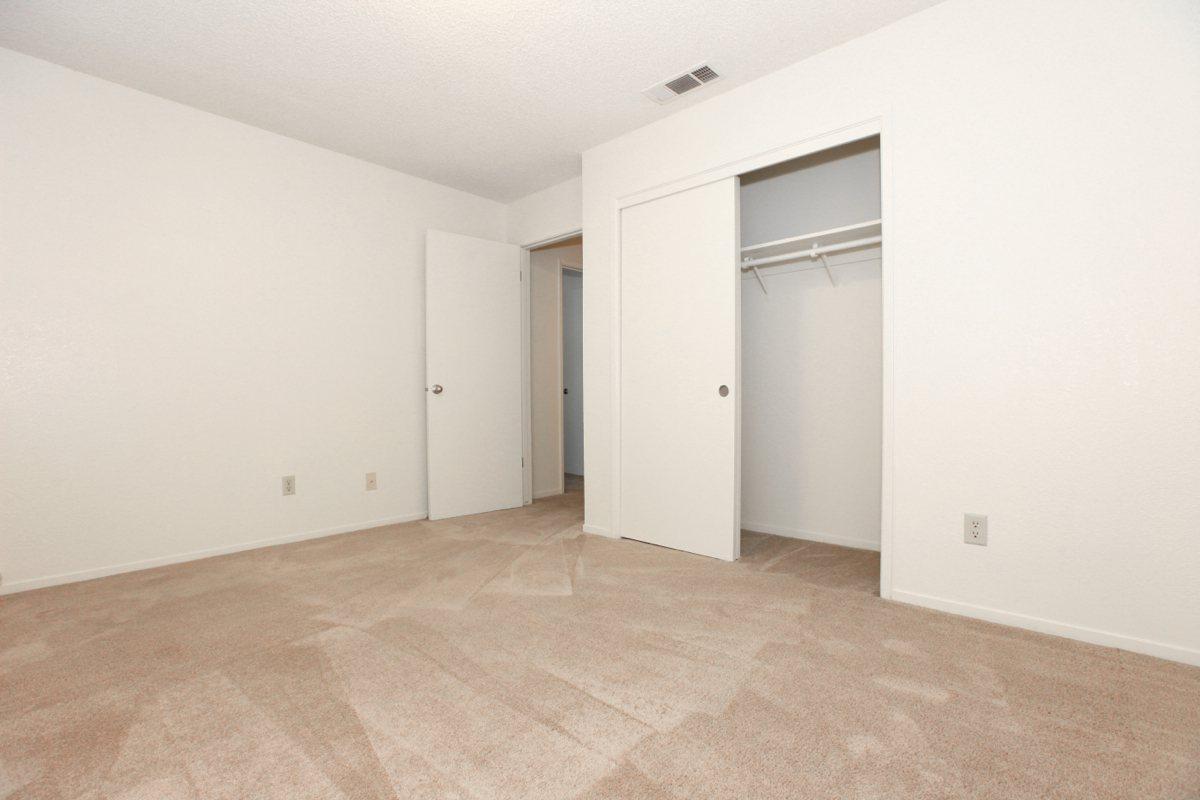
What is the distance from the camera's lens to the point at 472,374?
4105mm

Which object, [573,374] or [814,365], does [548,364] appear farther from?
[814,365]

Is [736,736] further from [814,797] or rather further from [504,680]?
[504,680]

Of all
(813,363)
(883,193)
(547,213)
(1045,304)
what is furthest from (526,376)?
(1045,304)

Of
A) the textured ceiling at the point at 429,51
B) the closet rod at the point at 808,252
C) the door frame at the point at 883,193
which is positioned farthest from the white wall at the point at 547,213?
the closet rod at the point at 808,252

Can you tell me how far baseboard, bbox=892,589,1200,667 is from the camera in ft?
5.76

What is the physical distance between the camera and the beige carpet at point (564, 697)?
1.25 m

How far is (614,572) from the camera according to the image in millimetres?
2707

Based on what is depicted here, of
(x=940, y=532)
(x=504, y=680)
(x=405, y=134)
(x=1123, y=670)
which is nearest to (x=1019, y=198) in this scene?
(x=940, y=532)

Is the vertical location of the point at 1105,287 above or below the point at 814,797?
above

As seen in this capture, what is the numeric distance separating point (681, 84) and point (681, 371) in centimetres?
147

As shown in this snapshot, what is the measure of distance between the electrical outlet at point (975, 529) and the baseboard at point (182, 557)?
3.30m

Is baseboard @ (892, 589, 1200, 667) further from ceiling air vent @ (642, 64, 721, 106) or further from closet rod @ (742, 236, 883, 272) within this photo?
ceiling air vent @ (642, 64, 721, 106)

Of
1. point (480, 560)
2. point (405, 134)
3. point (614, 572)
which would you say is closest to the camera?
point (614, 572)

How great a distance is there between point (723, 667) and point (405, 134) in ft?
10.9
